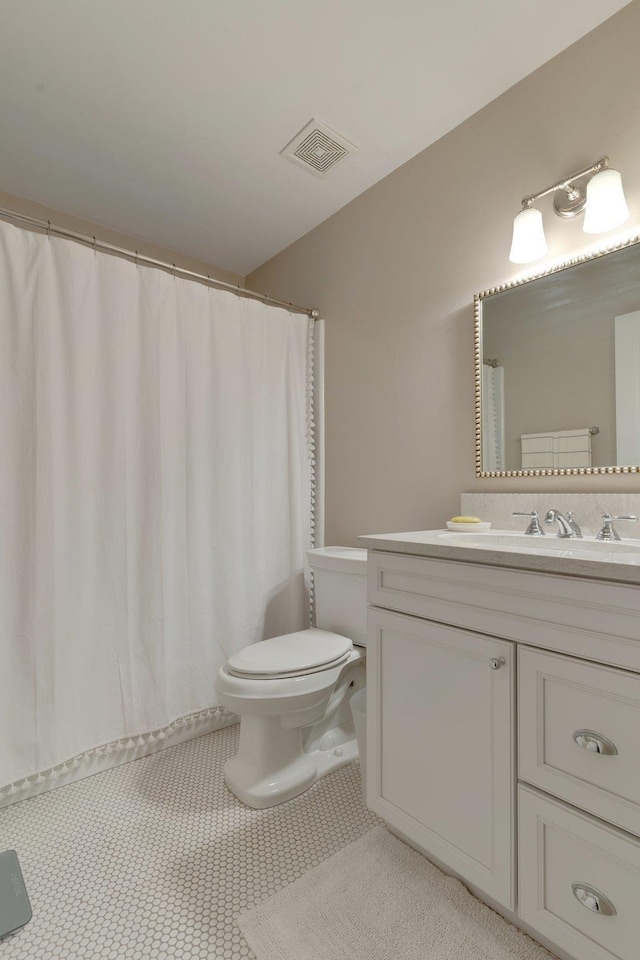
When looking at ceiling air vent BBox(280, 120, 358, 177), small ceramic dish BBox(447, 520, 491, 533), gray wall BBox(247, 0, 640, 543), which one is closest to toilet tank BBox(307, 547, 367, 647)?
gray wall BBox(247, 0, 640, 543)

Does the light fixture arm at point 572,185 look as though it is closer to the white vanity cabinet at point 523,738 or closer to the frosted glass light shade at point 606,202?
the frosted glass light shade at point 606,202

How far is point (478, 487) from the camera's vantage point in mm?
1591

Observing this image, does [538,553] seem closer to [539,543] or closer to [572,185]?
[539,543]

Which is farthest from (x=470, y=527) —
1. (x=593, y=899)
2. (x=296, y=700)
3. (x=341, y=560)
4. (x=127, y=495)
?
(x=127, y=495)

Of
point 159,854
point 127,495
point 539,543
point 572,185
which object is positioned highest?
point 572,185

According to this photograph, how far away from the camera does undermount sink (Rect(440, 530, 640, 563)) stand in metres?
1.04

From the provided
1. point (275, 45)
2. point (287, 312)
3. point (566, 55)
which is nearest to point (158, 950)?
point (287, 312)

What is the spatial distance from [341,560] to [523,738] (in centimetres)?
94

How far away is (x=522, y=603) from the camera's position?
904 millimetres

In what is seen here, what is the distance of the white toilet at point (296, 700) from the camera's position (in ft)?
4.57

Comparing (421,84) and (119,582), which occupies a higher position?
(421,84)

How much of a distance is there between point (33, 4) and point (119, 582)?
1.69 meters

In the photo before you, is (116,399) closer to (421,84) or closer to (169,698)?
(169,698)

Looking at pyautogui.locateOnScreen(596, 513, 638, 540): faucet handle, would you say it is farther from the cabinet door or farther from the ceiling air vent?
the ceiling air vent
